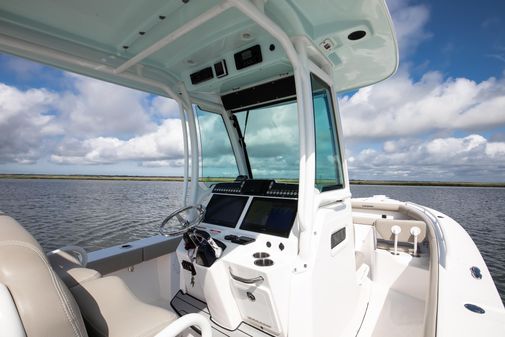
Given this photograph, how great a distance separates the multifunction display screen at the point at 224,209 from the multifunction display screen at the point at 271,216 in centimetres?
12

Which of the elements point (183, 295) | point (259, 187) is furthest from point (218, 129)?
point (183, 295)

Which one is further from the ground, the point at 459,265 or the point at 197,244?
the point at 197,244

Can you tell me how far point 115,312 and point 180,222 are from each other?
0.71m

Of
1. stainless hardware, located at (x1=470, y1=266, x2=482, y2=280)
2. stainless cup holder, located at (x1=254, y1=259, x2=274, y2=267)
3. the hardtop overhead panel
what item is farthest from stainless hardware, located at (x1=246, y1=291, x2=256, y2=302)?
the hardtop overhead panel

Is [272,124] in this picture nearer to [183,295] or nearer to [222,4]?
[222,4]

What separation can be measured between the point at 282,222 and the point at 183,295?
106 cm

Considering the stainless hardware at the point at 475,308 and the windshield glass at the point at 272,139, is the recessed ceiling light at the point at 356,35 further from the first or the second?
the stainless hardware at the point at 475,308

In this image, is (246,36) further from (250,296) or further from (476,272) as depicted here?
(476,272)

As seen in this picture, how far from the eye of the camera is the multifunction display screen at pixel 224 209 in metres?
2.12

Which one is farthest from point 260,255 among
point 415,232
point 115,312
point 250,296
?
point 415,232

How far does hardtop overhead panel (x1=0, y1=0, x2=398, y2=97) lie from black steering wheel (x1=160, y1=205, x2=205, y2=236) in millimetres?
1108

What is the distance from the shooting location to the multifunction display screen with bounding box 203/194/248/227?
2125 millimetres

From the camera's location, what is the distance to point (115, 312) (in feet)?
Result: 4.38

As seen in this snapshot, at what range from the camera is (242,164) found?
10.1ft
